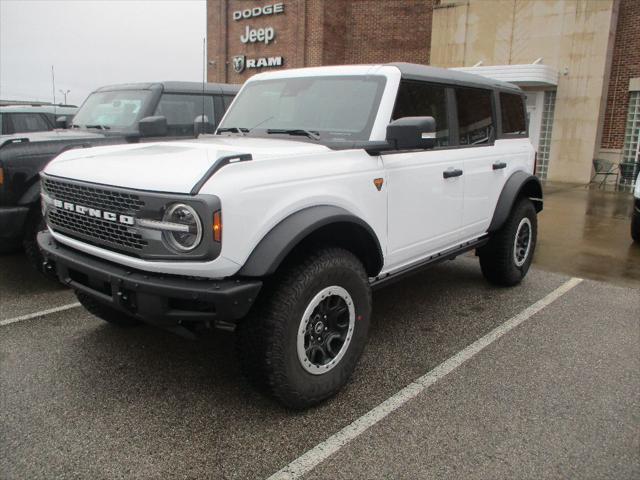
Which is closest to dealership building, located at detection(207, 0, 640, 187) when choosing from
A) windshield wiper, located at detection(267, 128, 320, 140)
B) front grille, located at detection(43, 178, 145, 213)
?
windshield wiper, located at detection(267, 128, 320, 140)

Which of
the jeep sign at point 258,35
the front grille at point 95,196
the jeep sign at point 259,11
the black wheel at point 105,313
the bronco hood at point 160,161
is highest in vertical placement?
the jeep sign at point 259,11

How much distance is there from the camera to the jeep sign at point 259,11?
24.0m

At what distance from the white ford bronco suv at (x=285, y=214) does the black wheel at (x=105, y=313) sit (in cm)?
2

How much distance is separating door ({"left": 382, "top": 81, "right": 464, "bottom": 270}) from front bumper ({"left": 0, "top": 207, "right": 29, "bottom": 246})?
11.2 ft

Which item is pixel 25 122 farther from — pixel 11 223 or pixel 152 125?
pixel 152 125

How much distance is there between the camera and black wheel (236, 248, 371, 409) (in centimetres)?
289

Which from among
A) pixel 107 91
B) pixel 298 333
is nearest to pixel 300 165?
pixel 298 333

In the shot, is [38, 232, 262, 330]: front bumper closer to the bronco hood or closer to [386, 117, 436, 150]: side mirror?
the bronco hood

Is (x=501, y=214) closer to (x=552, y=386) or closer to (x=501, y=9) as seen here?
(x=552, y=386)

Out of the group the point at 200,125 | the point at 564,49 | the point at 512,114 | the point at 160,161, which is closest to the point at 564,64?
the point at 564,49

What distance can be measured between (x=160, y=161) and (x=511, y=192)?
3.50 metres

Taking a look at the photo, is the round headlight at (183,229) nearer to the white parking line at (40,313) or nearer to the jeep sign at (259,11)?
the white parking line at (40,313)

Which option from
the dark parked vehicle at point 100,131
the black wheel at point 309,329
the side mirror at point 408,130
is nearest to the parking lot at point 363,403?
the black wheel at point 309,329

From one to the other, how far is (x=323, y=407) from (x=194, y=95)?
5.09 meters
